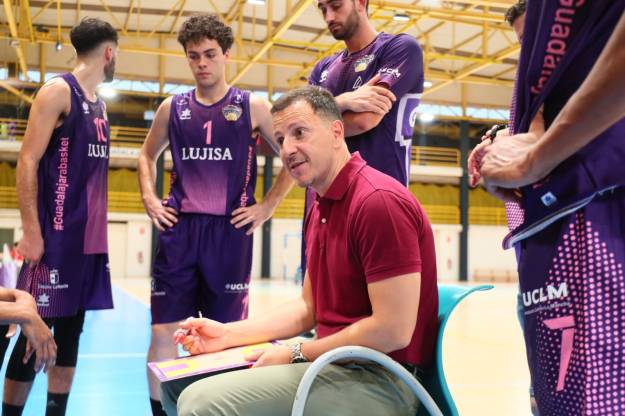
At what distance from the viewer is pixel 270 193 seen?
3973mm

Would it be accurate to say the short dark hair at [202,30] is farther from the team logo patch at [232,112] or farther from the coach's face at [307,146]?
the coach's face at [307,146]

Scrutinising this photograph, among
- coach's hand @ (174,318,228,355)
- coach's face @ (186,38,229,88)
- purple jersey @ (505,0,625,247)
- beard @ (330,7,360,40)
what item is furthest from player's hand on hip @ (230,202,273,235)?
purple jersey @ (505,0,625,247)

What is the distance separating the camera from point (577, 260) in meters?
1.29

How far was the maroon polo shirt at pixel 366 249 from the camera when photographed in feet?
6.62

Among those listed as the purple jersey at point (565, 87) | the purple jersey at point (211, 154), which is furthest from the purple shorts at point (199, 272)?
the purple jersey at point (565, 87)

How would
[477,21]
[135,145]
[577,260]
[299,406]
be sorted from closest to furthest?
[577,260]
[299,406]
[477,21]
[135,145]

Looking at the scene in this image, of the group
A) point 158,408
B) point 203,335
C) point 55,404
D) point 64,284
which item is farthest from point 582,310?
point 55,404

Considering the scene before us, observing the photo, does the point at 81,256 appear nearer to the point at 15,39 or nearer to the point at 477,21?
the point at 15,39

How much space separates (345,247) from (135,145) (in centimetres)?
2382

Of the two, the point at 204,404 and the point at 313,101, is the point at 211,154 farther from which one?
the point at 204,404

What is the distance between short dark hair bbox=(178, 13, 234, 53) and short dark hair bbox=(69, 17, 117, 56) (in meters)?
0.49

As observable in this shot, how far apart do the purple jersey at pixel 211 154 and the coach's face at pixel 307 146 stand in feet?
4.62

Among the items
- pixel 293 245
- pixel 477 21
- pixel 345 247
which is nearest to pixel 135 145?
pixel 293 245

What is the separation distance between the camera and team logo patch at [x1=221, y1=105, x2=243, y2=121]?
148 inches
